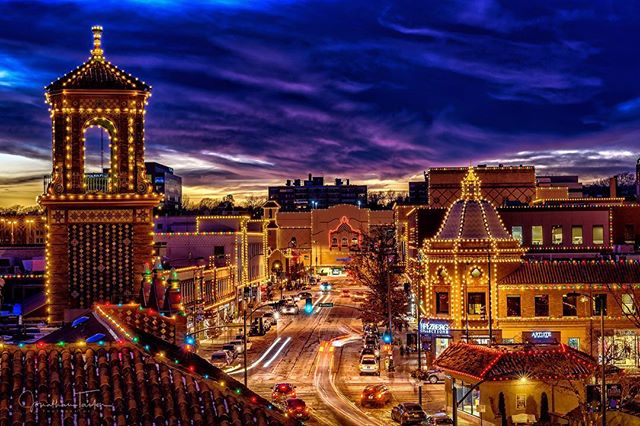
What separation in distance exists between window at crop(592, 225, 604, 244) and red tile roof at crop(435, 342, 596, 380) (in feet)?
98.9

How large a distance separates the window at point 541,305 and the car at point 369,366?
37.2ft

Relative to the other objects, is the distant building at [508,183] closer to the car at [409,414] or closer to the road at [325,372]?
the road at [325,372]

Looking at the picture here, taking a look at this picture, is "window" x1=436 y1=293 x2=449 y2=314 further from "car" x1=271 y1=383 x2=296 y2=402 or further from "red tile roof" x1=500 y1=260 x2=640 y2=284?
"car" x1=271 y1=383 x2=296 y2=402

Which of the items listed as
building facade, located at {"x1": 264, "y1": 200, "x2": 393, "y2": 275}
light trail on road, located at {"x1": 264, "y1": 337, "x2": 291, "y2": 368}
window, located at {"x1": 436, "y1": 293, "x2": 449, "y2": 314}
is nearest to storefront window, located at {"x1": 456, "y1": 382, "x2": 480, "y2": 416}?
window, located at {"x1": 436, "y1": 293, "x2": 449, "y2": 314}

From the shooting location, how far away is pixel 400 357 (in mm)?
67688

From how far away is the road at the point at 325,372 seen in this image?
45.1 metres

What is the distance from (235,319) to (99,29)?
57237 mm

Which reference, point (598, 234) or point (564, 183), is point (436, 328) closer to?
Result: point (598, 234)

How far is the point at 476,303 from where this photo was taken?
6028cm

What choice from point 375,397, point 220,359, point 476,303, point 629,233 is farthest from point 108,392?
point 629,233

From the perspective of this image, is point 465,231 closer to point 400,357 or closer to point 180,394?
point 400,357

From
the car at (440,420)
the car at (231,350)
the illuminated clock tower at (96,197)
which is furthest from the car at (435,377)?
the illuminated clock tower at (96,197)

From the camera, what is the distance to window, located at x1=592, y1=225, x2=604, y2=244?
235 ft
